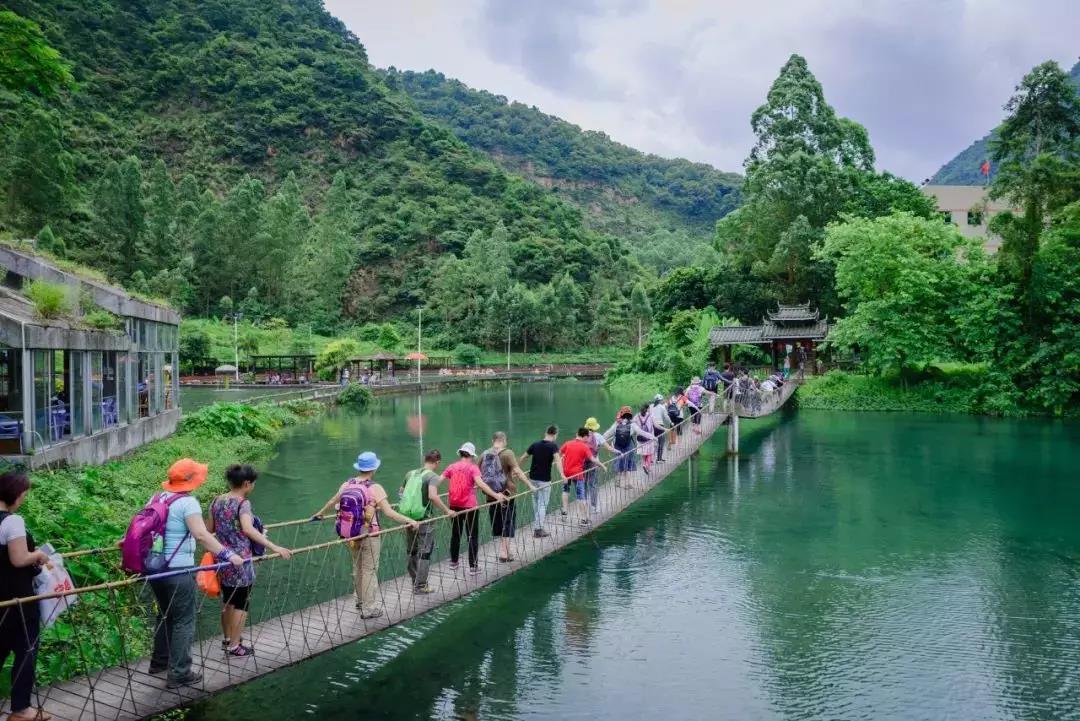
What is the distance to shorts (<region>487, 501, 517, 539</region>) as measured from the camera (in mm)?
9562

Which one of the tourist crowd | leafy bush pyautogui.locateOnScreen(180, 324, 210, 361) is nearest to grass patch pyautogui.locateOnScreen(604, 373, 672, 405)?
leafy bush pyautogui.locateOnScreen(180, 324, 210, 361)

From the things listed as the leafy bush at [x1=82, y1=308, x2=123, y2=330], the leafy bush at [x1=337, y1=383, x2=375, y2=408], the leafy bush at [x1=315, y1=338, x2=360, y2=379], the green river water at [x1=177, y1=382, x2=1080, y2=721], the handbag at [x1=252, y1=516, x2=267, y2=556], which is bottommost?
the green river water at [x1=177, y1=382, x2=1080, y2=721]

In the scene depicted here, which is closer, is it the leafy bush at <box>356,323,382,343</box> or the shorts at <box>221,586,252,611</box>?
the shorts at <box>221,586,252,611</box>

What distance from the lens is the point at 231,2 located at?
115m

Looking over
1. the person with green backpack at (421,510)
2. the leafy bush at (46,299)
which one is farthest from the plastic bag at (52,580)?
the leafy bush at (46,299)

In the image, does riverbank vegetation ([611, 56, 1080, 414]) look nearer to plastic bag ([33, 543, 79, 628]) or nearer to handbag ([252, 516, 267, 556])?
handbag ([252, 516, 267, 556])

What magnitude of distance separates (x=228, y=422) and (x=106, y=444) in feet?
27.3

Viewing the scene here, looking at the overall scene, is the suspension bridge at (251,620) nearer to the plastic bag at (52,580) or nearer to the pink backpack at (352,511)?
the plastic bag at (52,580)

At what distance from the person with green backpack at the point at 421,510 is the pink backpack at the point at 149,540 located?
2.78 meters

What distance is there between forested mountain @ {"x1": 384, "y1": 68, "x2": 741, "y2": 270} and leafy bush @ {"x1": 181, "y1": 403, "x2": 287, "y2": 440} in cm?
9823

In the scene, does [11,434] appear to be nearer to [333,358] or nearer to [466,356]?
[333,358]

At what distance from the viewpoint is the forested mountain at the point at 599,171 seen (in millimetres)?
134750

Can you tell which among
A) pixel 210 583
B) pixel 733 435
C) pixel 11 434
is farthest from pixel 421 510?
pixel 733 435

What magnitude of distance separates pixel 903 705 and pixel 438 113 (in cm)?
16343
